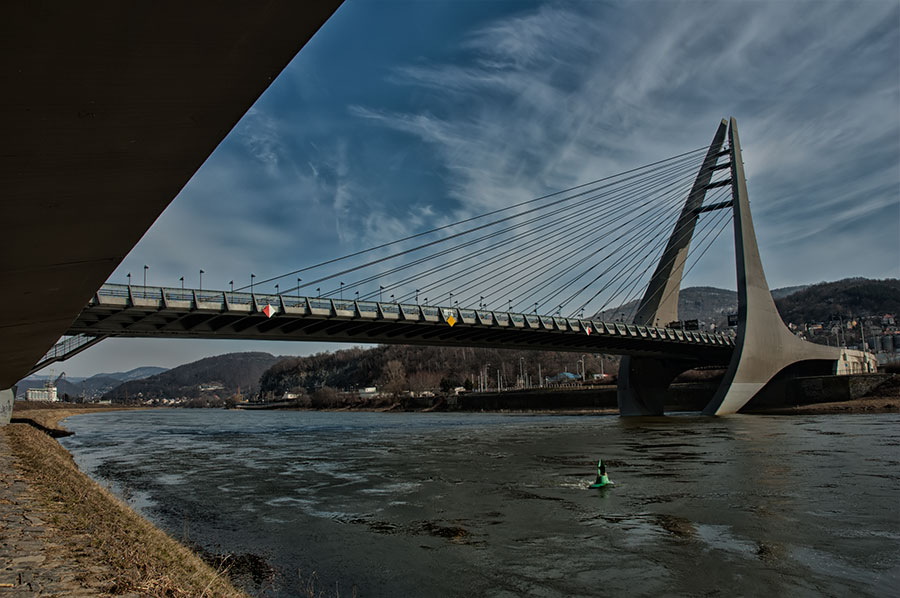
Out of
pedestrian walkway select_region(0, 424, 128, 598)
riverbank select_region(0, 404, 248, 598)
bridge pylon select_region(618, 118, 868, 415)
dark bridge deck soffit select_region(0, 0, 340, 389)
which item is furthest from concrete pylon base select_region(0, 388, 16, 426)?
bridge pylon select_region(618, 118, 868, 415)

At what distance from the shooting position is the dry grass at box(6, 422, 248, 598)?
6148mm

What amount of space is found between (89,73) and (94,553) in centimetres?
620

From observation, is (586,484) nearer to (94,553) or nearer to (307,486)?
(307,486)

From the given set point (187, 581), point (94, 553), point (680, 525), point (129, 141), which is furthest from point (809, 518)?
point (129, 141)

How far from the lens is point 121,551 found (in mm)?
7504

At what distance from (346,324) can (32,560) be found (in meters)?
34.3

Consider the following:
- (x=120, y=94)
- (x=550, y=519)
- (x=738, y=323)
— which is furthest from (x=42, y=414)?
(x=120, y=94)

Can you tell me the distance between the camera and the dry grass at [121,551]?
615 cm

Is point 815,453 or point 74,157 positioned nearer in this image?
point 74,157

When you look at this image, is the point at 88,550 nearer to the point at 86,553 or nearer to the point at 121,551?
the point at 86,553

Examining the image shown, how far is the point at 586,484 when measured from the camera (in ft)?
56.3

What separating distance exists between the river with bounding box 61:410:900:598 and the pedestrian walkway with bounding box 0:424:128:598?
245 centimetres

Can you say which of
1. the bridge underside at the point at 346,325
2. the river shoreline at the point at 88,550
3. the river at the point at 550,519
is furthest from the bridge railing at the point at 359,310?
the river shoreline at the point at 88,550

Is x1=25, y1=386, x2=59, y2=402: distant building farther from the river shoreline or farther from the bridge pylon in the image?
the river shoreline
